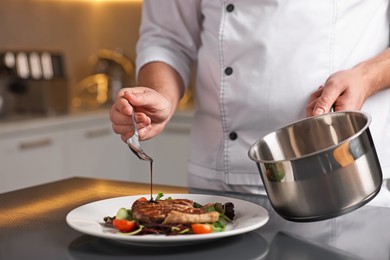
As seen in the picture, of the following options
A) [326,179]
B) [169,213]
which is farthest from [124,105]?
[326,179]

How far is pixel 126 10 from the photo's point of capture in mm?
3648

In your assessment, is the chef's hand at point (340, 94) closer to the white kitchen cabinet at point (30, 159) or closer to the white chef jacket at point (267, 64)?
the white chef jacket at point (267, 64)

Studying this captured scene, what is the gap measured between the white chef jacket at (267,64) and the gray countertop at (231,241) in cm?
32

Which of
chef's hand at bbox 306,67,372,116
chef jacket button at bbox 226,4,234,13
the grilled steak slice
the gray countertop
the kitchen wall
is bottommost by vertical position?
the kitchen wall

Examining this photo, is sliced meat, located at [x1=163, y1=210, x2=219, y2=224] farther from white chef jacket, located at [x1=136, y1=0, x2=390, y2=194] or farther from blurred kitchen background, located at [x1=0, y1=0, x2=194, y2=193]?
blurred kitchen background, located at [x1=0, y1=0, x2=194, y2=193]

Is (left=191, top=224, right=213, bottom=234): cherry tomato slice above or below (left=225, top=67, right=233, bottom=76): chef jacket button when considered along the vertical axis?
below

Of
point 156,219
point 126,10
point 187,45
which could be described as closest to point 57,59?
point 126,10

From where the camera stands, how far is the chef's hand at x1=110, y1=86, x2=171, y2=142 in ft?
3.41

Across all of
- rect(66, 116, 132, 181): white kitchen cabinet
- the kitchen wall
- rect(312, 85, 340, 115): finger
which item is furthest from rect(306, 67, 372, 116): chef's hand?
the kitchen wall

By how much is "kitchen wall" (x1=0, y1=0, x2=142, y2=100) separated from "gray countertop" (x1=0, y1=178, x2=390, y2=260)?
7.48 feet

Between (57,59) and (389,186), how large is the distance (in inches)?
84.7

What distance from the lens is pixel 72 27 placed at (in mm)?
3502

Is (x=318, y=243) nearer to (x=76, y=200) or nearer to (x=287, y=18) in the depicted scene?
(x=76, y=200)

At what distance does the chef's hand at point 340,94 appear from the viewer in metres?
1.02
